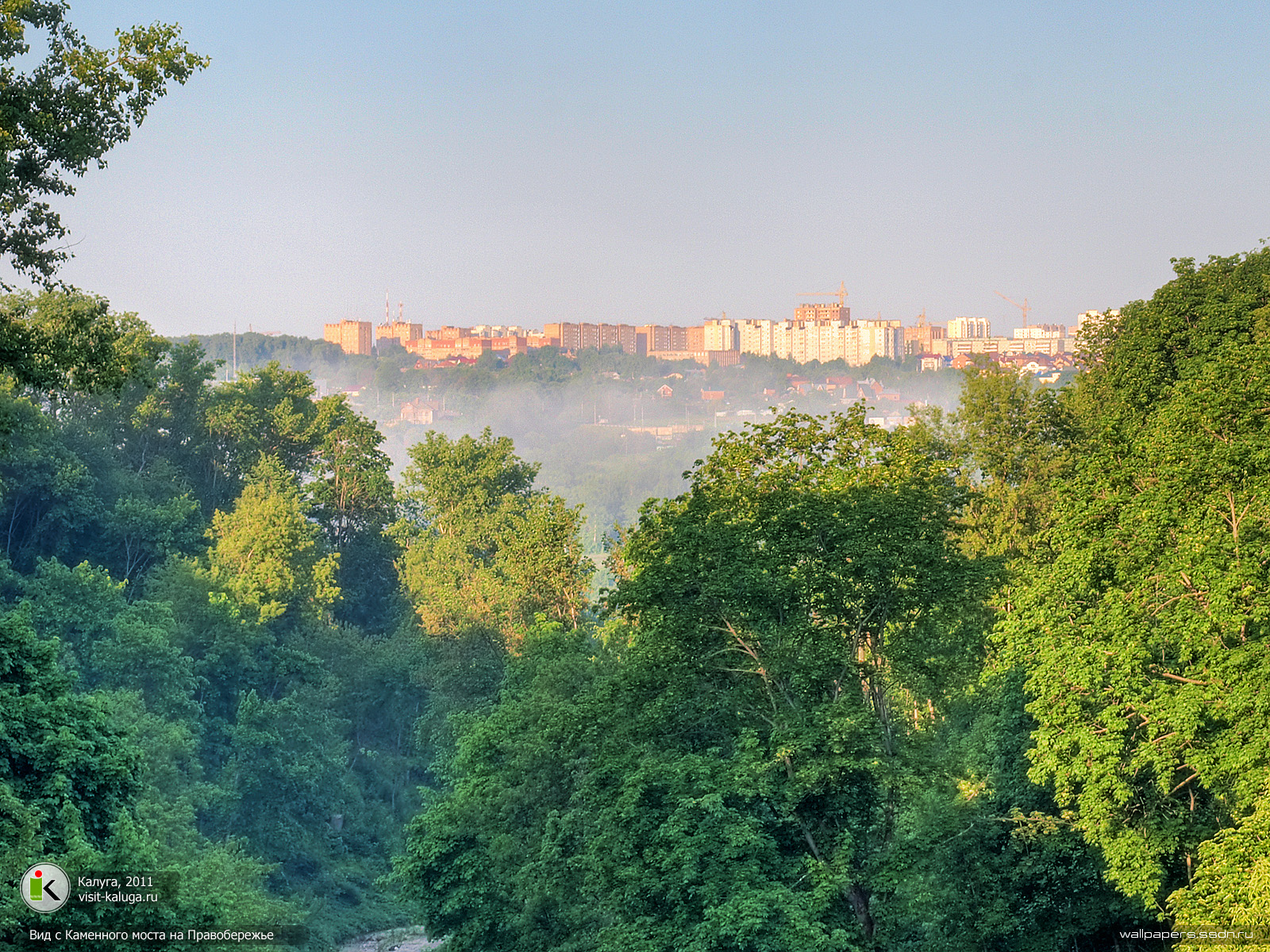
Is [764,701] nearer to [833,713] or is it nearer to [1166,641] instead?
[833,713]

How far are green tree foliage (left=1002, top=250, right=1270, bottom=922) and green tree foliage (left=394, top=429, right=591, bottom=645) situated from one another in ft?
110

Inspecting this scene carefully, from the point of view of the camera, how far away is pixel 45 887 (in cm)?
1473

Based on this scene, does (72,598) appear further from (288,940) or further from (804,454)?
(804,454)

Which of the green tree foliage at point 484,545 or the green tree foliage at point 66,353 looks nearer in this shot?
the green tree foliage at point 66,353

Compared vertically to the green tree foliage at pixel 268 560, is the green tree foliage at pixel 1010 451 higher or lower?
higher

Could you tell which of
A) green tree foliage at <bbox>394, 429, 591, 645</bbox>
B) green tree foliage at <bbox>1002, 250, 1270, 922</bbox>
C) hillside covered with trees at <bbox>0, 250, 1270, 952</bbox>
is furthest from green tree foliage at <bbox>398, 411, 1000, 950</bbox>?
green tree foliage at <bbox>394, 429, 591, 645</bbox>

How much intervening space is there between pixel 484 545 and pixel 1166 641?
171ft

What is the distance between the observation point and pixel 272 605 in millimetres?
54375

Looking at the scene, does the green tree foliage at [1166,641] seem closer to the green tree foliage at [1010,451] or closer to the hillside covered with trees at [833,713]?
the hillside covered with trees at [833,713]

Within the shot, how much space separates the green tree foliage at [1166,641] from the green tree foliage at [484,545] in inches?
1323

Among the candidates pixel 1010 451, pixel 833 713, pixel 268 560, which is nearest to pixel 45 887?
pixel 833 713

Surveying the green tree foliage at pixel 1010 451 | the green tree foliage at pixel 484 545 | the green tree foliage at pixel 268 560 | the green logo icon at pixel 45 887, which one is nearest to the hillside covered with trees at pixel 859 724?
the green logo icon at pixel 45 887

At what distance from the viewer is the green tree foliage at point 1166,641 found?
17.6m

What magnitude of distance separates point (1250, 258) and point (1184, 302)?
7.99 feet
